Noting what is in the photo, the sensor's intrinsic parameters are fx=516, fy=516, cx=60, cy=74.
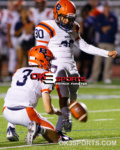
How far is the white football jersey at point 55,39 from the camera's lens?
21.9ft

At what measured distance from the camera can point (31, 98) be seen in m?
5.86

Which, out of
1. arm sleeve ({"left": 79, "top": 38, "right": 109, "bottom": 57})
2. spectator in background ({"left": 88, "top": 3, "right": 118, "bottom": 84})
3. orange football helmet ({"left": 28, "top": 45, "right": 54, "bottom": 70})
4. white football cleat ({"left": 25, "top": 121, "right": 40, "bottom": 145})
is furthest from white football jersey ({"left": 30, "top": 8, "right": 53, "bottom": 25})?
white football cleat ({"left": 25, "top": 121, "right": 40, "bottom": 145})

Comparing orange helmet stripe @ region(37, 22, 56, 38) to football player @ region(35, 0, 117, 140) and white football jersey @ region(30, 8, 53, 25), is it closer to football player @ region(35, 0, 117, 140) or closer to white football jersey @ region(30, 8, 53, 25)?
football player @ region(35, 0, 117, 140)

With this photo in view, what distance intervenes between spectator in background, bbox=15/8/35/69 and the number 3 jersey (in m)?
8.71

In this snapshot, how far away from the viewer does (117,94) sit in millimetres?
12000

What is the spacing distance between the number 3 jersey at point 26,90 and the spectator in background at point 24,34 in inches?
343

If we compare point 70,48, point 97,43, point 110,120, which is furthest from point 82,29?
point 70,48

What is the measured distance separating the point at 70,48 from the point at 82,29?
8159mm

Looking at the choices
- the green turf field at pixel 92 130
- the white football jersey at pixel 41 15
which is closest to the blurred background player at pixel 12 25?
the white football jersey at pixel 41 15

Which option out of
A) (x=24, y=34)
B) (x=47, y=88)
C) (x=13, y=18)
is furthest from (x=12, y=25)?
(x=47, y=88)


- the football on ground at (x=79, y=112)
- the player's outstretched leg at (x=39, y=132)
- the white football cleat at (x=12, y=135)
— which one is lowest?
the white football cleat at (x=12, y=135)

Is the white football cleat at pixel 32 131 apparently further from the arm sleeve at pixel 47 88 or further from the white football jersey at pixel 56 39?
the white football jersey at pixel 56 39

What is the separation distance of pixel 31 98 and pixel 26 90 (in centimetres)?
11

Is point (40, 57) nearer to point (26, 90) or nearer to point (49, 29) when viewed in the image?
point (26, 90)
